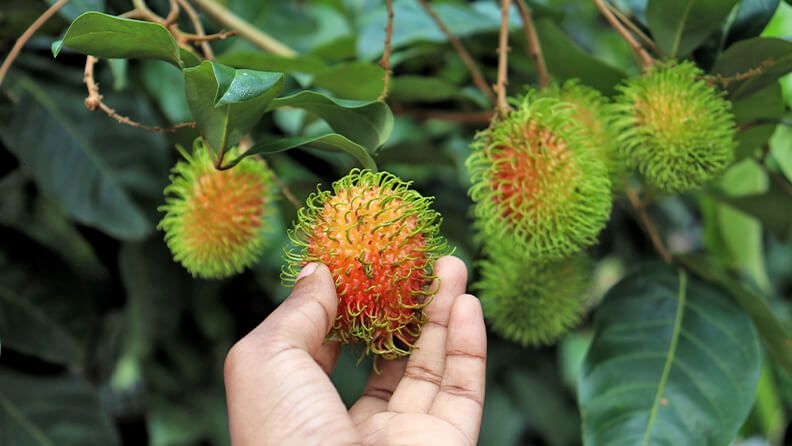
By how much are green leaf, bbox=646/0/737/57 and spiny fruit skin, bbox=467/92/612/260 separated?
205 millimetres

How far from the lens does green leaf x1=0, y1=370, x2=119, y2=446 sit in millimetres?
1213

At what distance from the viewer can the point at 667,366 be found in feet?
3.47

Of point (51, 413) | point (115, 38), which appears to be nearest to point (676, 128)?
point (115, 38)

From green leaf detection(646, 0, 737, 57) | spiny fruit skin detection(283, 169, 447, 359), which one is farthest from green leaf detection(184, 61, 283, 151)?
green leaf detection(646, 0, 737, 57)

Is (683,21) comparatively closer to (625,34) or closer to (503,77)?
(625,34)

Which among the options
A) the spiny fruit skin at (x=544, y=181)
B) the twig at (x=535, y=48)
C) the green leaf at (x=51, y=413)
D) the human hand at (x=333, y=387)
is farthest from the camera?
the green leaf at (x=51, y=413)

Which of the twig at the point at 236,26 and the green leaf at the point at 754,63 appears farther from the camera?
the twig at the point at 236,26

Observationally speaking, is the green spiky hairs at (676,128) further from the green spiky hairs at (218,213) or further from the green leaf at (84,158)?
the green leaf at (84,158)

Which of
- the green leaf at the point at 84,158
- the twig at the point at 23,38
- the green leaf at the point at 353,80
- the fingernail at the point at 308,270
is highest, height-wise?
the twig at the point at 23,38

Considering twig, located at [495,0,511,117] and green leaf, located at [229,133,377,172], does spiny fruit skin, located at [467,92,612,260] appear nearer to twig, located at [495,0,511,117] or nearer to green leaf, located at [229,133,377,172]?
twig, located at [495,0,511,117]

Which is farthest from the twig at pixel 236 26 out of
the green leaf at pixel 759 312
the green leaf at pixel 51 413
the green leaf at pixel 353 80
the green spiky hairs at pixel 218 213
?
the green leaf at pixel 759 312

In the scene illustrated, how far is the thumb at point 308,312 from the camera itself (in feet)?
2.44

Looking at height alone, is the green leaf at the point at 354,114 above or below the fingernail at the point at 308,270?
above

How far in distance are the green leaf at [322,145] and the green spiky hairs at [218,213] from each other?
5.9 inches
